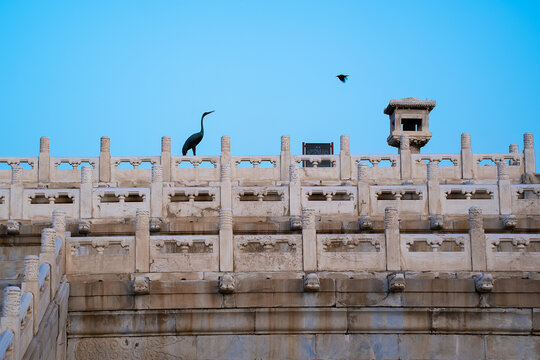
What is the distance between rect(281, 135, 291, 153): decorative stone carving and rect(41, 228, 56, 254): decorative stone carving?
10612 millimetres

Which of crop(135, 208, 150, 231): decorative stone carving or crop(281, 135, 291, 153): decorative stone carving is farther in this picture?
crop(281, 135, 291, 153): decorative stone carving

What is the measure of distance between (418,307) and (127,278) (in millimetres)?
5325

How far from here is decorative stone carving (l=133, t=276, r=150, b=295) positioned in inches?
704

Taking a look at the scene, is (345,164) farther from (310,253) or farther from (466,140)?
(310,253)

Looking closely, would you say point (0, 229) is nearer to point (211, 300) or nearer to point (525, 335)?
point (211, 300)

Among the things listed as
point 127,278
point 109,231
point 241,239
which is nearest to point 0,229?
point 109,231

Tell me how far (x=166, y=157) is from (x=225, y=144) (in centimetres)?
172

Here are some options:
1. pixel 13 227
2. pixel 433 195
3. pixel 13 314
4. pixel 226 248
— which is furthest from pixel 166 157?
pixel 13 314

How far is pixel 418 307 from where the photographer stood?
18.1 m

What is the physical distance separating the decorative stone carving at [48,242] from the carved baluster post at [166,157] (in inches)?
363

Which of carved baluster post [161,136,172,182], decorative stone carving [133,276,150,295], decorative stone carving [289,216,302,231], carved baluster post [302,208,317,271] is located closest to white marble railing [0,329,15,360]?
decorative stone carving [133,276,150,295]

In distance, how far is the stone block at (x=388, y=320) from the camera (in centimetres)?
1814

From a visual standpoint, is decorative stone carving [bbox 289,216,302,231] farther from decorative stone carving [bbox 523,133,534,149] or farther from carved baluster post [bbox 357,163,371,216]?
decorative stone carving [bbox 523,133,534,149]

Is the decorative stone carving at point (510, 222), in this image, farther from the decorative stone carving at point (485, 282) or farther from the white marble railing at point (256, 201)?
the decorative stone carving at point (485, 282)
